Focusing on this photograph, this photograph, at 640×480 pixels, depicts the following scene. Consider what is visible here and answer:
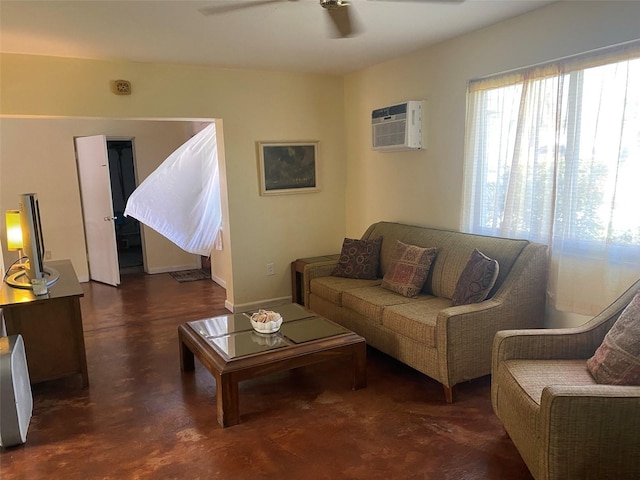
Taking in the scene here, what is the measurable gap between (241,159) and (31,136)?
10.4 ft

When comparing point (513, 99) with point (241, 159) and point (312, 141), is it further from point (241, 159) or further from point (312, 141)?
point (241, 159)

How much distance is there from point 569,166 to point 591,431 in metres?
1.72

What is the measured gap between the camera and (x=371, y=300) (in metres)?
3.50

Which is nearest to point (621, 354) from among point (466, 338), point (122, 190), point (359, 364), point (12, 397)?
point (466, 338)

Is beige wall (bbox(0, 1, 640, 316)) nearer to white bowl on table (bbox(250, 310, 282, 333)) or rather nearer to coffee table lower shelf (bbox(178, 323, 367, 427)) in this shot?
coffee table lower shelf (bbox(178, 323, 367, 427))

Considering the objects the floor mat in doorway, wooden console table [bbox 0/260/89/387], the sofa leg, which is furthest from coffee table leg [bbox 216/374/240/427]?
the floor mat in doorway

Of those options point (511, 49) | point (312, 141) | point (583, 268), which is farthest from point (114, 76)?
point (583, 268)

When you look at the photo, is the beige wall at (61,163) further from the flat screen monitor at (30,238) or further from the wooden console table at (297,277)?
the flat screen monitor at (30,238)

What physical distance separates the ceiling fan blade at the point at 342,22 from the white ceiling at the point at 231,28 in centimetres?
5

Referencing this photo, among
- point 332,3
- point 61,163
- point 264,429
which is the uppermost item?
point 332,3

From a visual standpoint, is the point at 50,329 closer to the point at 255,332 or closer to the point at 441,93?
the point at 255,332

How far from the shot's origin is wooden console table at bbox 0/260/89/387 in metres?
3.00

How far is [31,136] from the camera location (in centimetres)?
591

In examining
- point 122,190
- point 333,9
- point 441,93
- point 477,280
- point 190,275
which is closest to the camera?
point 333,9
